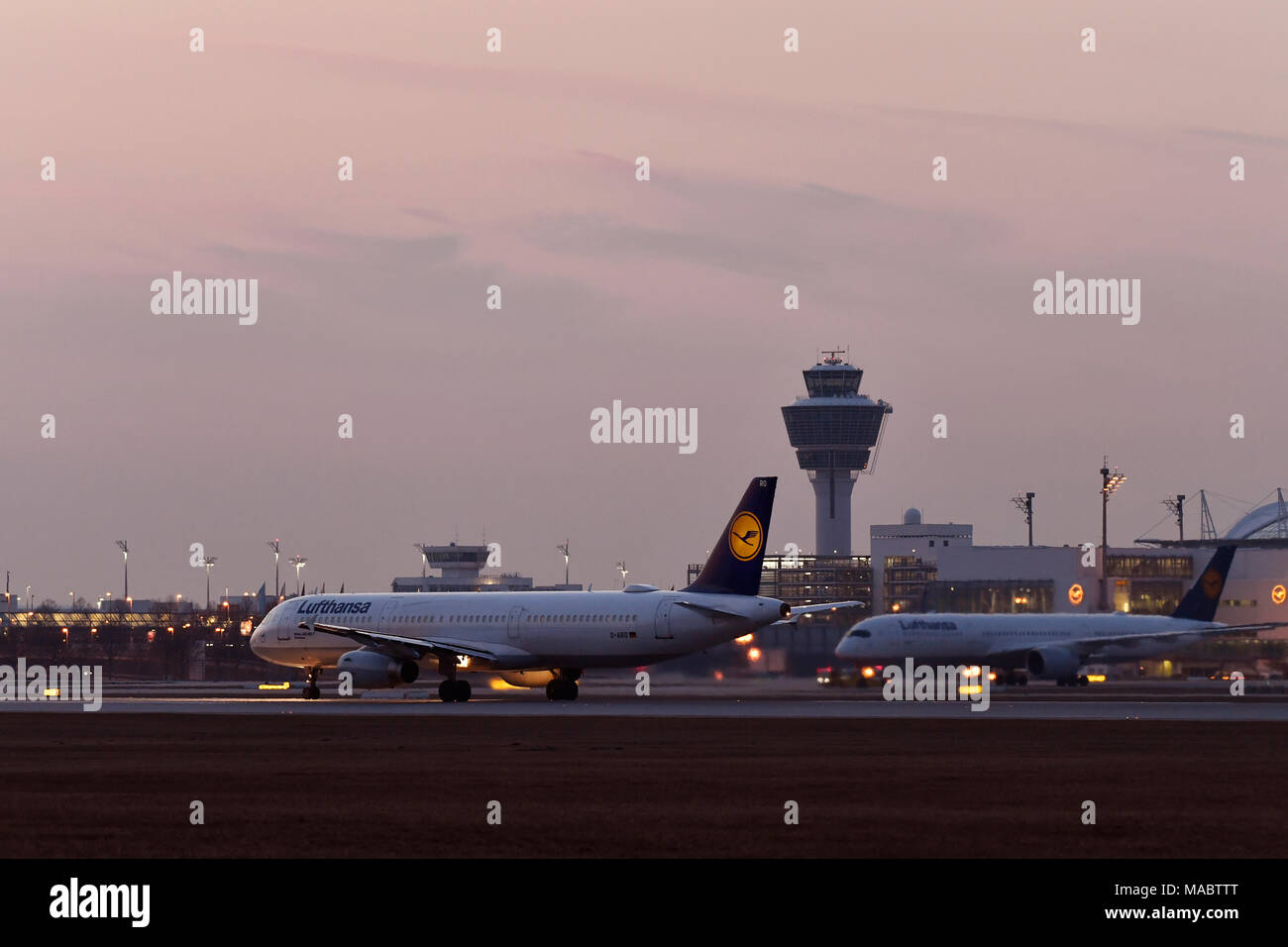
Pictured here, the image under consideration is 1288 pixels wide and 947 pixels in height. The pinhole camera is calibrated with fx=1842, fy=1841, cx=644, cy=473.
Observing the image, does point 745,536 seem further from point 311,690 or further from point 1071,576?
point 1071,576

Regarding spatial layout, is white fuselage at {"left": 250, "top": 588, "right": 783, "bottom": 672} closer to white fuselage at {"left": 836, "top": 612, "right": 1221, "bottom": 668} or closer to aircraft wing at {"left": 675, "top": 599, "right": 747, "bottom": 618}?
aircraft wing at {"left": 675, "top": 599, "right": 747, "bottom": 618}

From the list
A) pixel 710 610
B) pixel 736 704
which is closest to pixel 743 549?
pixel 710 610

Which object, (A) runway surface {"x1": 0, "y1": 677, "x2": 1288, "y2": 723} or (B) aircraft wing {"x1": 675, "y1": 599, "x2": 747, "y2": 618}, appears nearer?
(A) runway surface {"x1": 0, "y1": 677, "x2": 1288, "y2": 723}

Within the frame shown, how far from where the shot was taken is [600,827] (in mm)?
24734

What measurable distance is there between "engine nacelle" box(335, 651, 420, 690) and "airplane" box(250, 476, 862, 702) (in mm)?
39

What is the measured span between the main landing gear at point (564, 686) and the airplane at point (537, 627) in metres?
0.04

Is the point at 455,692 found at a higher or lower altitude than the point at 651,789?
lower

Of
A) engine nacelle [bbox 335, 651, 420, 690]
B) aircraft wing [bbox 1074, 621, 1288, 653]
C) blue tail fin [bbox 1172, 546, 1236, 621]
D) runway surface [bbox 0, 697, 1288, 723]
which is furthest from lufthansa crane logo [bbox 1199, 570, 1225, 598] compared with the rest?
engine nacelle [bbox 335, 651, 420, 690]

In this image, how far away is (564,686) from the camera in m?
72.6

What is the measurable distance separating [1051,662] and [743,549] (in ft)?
101

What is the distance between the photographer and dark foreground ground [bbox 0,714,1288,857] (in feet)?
75.7
